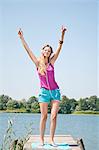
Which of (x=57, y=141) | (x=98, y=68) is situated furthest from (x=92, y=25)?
(x=57, y=141)

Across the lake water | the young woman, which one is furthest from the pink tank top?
the lake water

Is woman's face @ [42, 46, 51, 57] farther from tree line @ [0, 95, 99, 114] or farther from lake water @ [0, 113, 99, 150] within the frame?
lake water @ [0, 113, 99, 150]

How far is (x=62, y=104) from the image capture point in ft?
19.1

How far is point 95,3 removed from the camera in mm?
5867

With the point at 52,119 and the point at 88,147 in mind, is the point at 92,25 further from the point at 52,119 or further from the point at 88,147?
the point at 52,119

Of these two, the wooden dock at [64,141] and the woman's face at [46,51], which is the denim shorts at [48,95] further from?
the wooden dock at [64,141]

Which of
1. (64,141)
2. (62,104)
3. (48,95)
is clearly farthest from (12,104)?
(48,95)

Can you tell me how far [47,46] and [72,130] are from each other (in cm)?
355

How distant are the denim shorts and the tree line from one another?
1.01m

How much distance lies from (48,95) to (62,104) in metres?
1.94

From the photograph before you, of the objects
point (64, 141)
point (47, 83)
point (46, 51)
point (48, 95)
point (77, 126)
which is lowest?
point (64, 141)

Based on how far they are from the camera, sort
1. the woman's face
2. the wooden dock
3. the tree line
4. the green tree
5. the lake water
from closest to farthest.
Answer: the woman's face
the wooden dock
the green tree
the tree line
the lake water

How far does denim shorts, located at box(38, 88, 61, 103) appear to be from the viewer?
12.8ft

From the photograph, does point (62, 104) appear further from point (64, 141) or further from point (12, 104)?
point (64, 141)
